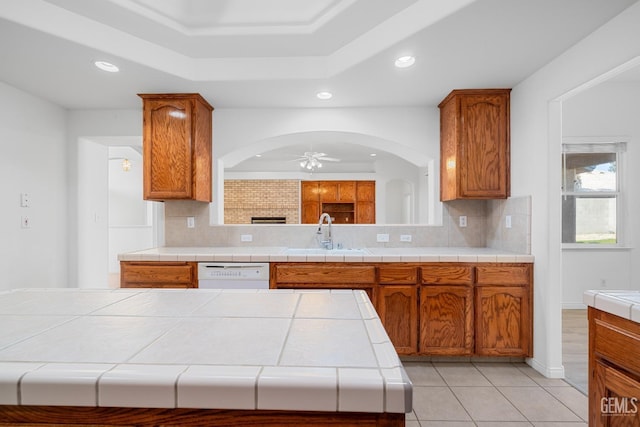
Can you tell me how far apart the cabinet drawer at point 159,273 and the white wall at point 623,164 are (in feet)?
13.5

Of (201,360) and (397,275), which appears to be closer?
(201,360)

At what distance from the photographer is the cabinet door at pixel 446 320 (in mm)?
2562

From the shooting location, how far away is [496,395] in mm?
2207

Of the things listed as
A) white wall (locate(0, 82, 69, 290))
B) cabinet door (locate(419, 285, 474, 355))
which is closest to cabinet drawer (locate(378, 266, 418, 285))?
cabinet door (locate(419, 285, 474, 355))

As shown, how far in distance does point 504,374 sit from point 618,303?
1656mm

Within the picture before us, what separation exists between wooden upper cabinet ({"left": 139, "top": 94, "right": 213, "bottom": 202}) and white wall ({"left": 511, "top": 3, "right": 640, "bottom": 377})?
2634mm

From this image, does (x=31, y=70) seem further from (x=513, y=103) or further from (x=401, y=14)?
(x=513, y=103)

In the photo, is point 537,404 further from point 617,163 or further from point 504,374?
point 617,163

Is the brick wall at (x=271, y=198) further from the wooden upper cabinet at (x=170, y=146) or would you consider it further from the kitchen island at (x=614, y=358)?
the kitchen island at (x=614, y=358)

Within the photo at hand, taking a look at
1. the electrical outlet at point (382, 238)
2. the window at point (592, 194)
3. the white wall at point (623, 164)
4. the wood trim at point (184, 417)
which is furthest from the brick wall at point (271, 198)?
the wood trim at point (184, 417)

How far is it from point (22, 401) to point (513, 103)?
328 centimetres

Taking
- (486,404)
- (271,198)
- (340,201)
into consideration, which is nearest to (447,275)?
(486,404)

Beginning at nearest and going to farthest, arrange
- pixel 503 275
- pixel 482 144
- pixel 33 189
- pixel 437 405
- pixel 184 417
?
pixel 184 417 < pixel 437 405 < pixel 503 275 < pixel 482 144 < pixel 33 189

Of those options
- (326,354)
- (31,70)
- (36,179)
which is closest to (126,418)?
(326,354)
